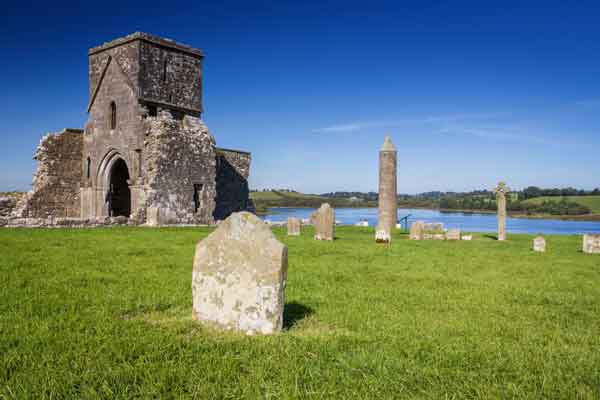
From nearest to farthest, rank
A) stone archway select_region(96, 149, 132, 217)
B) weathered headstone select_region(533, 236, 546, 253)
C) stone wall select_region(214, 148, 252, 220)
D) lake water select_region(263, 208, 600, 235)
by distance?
1. weathered headstone select_region(533, 236, 546, 253)
2. stone archway select_region(96, 149, 132, 217)
3. stone wall select_region(214, 148, 252, 220)
4. lake water select_region(263, 208, 600, 235)

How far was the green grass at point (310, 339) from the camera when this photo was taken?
3.33 meters

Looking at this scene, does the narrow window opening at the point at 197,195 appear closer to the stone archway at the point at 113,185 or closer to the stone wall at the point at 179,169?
the stone wall at the point at 179,169

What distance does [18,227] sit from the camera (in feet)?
55.9

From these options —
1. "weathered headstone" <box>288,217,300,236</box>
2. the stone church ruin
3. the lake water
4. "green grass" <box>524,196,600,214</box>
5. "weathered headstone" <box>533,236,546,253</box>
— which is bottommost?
the lake water

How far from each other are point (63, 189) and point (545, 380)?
25.2 metres

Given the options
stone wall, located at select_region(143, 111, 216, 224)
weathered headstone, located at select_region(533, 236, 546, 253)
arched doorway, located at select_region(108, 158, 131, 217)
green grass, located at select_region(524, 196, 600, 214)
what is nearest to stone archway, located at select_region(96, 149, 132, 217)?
arched doorway, located at select_region(108, 158, 131, 217)

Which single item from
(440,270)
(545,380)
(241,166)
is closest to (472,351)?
(545,380)

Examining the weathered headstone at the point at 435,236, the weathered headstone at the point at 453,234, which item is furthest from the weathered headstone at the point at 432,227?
the weathered headstone at the point at 453,234

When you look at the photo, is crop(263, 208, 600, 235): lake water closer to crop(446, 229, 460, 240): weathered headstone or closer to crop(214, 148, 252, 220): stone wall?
crop(214, 148, 252, 220): stone wall

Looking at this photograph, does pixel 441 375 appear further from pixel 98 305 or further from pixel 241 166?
pixel 241 166

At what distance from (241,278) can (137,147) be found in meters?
19.0

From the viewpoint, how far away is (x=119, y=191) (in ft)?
84.9

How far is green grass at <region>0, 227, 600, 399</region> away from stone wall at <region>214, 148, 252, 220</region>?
63.6 feet

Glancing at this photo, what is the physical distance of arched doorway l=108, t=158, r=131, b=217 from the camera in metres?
25.0
